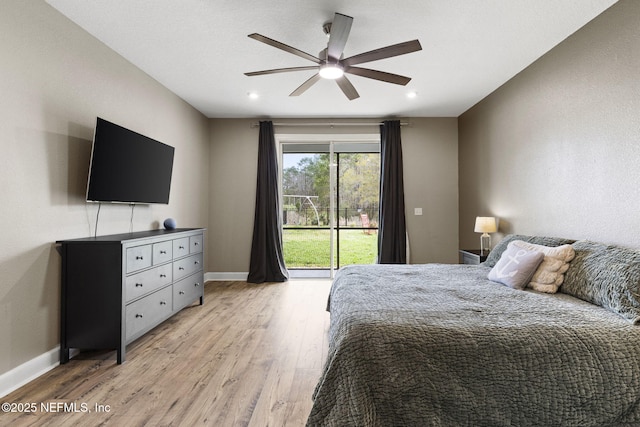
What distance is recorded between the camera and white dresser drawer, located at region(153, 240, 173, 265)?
2959 millimetres

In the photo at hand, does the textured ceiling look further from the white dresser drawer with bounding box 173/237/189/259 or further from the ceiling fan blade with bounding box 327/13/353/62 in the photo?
the white dresser drawer with bounding box 173/237/189/259

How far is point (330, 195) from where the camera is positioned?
17.9 feet

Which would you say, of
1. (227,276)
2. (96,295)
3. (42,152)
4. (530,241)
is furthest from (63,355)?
(530,241)

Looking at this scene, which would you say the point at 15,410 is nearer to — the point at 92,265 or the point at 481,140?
the point at 92,265

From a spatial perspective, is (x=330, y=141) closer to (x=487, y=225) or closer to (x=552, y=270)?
(x=487, y=225)

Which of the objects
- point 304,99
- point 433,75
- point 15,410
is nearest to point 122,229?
point 15,410

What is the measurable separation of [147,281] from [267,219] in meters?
2.59

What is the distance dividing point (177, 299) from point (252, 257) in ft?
6.36

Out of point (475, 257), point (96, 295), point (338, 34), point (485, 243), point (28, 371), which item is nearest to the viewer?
point (28, 371)

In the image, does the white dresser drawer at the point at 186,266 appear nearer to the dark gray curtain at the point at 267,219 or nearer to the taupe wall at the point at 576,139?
the dark gray curtain at the point at 267,219

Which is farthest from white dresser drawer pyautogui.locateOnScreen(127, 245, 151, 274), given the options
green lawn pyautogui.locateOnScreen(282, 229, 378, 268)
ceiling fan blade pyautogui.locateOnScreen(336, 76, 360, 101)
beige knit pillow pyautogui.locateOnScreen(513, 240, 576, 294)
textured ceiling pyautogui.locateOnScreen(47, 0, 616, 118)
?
beige knit pillow pyautogui.locateOnScreen(513, 240, 576, 294)

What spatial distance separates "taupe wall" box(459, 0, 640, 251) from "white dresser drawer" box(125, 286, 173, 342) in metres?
3.71

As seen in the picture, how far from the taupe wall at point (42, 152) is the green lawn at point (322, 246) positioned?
277cm

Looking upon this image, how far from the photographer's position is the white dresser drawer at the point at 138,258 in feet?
8.41
